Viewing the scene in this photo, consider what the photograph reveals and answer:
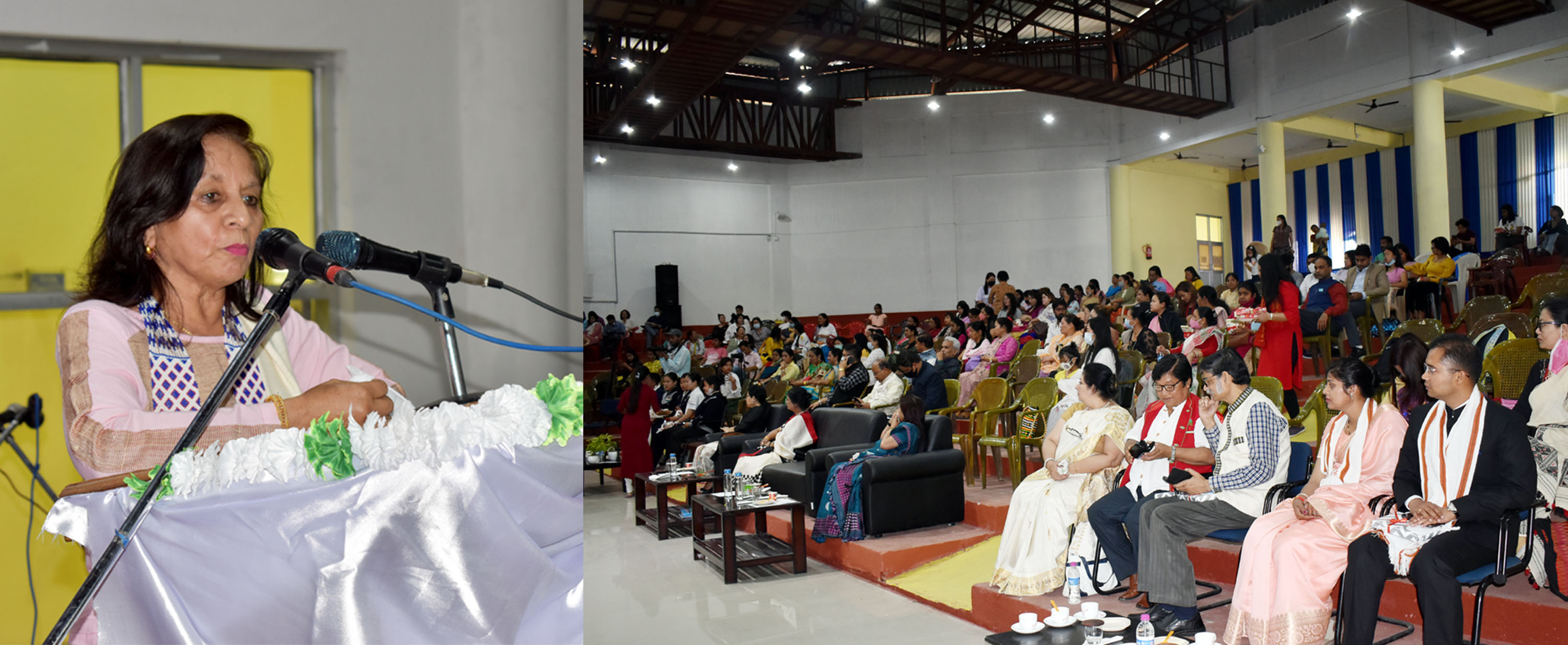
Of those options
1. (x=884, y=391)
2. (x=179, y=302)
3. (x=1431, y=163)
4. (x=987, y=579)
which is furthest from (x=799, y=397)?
(x=1431, y=163)

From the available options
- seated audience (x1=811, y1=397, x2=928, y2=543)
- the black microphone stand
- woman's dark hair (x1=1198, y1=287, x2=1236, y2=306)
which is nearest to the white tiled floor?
seated audience (x1=811, y1=397, x2=928, y2=543)

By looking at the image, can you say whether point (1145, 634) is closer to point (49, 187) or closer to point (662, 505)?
point (49, 187)

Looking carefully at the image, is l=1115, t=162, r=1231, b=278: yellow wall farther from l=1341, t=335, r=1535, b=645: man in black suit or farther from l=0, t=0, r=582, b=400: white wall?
l=0, t=0, r=582, b=400: white wall

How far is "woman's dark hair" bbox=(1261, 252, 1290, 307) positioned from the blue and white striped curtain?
20.7ft

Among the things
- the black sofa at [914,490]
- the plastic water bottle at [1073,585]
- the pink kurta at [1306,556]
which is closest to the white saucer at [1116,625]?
the pink kurta at [1306,556]

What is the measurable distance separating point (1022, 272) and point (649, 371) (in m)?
7.72

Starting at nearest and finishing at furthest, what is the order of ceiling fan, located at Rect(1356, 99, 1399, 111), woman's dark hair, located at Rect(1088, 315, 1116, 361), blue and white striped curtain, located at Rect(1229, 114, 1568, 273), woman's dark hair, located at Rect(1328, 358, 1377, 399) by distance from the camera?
woman's dark hair, located at Rect(1328, 358, 1377, 399)
woman's dark hair, located at Rect(1088, 315, 1116, 361)
blue and white striped curtain, located at Rect(1229, 114, 1568, 273)
ceiling fan, located at Rect(1356, 99, 1399, 111)

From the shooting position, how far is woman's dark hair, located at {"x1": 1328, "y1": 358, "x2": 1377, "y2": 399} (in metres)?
3.38

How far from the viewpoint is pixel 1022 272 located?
1609 centimetres

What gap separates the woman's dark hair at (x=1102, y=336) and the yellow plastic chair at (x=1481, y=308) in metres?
2.84

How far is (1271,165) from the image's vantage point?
12.8 metres

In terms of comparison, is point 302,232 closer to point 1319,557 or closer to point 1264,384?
point 1319,557

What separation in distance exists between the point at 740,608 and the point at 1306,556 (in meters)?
2.64

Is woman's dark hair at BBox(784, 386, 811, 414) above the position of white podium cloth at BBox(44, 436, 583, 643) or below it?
below
